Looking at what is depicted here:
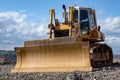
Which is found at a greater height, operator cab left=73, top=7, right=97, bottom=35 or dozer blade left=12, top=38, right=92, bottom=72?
operator cab left=73, top=7, right=97, bottom=35

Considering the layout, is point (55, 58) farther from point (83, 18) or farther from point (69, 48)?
point (83, 18)

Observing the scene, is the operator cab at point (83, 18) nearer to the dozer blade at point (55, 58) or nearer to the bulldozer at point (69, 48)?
the bulldozer at point (69, 48)

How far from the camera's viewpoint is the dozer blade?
16.0m

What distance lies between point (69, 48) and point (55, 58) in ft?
3.07

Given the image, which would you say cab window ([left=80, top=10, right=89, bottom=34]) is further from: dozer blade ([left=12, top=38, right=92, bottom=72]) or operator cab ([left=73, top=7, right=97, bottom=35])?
dozer blade ([left=12, top=38, right=92, bottom=72])

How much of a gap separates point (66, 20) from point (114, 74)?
5737 millimetres

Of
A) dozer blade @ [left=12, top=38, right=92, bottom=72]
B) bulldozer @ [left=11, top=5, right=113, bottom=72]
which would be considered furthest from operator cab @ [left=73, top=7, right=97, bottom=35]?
dozer blade @ [left=12, top=38, right=92, bottom=72]

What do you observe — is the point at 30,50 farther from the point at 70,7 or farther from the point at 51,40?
the point at 70,7

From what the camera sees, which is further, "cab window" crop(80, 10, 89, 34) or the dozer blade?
"cab window" crop(80, 10, 89, 34)

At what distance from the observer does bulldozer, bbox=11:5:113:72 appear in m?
16.2

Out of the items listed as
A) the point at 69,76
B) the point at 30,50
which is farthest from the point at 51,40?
the point at 69,76

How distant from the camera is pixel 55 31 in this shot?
61.9 feet

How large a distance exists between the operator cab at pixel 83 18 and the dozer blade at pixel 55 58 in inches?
76.3

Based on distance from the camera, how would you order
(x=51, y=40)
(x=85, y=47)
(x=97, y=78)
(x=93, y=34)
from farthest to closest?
(x=93, y=34), (x=51, y=40), (x=85, y=47), (x=97, y=78)
